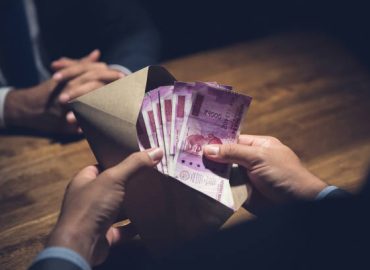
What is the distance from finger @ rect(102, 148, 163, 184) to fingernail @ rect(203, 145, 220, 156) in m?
0.18

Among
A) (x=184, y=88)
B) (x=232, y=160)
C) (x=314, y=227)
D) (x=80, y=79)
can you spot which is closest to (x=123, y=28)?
(x=80, y=79)

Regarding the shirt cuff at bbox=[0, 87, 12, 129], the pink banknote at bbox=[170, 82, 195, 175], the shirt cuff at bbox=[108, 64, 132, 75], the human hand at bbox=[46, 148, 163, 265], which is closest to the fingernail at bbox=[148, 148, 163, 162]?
the human hand at bbox=[46, 148, 163, 265]

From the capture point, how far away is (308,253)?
882mm

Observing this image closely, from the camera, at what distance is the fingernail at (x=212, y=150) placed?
1121 mm

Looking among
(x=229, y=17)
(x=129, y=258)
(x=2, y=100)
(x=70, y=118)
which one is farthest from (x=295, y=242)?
(x=229, y=17)

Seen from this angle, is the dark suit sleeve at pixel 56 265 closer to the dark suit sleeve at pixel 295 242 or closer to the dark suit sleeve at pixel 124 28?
the dark suit sleeve at pixel 295 242

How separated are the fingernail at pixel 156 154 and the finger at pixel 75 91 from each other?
0.68 metres

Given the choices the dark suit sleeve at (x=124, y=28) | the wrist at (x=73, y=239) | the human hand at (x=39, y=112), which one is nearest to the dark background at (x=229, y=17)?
the dark suit sleeve at (x=124, y=28)

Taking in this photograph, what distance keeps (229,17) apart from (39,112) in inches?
64.4

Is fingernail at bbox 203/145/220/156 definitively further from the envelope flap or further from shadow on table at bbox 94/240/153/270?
shadow on table at bbox 94/240/153/270

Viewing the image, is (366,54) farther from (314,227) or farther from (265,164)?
(314,227)

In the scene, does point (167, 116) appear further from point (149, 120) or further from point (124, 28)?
point (124, 28)

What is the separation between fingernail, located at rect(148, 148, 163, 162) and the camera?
100 cm

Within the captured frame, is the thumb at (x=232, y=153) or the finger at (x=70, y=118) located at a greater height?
the thumb at (x=232, y=153)
